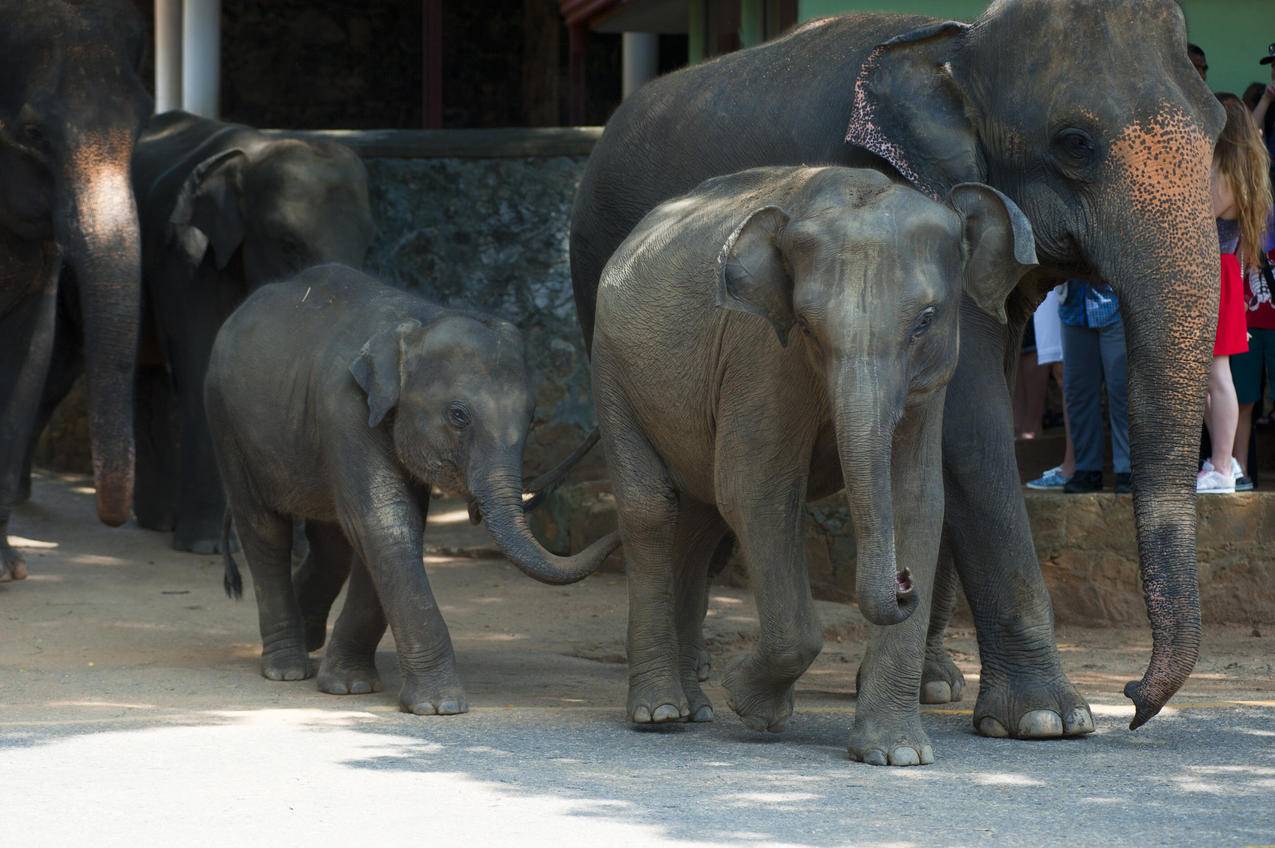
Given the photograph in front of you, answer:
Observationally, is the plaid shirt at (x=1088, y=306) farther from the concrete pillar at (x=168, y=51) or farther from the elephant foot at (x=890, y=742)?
the concrete pillar at (x=168, y=51)

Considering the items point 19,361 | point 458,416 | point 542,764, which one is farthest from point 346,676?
point 19,361

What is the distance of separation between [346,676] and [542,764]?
63.4 inches

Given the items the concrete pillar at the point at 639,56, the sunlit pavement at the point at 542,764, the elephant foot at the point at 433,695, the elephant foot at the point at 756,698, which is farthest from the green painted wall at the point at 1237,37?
the elephant foot at the point at 756,698

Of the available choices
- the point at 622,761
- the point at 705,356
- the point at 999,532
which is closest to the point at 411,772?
the point at 622,761

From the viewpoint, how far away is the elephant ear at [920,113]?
22.8 ft

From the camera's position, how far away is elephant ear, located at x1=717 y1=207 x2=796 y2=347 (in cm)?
610

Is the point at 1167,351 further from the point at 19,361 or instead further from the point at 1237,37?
the point at 19,361

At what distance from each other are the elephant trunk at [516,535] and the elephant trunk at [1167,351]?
169 cm

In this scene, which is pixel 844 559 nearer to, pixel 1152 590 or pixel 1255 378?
pixel 1255 378

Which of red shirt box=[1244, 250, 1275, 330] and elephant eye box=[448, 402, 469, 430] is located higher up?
red shirt box=[1244, 250, 1275, 330]

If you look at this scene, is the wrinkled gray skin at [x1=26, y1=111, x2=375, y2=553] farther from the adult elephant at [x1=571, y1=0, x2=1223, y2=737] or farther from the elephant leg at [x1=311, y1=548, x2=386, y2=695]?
the adult elephant at [x1=571, y1=0, x2=1223, y2=737]

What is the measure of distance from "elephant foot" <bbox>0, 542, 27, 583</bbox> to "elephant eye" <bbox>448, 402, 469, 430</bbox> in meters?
3.82

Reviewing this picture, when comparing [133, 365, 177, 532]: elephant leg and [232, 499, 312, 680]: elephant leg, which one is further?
[133, 365, 177, 532]: elephant leg

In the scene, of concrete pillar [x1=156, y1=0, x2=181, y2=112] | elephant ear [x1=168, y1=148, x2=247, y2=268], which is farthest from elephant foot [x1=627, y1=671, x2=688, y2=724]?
concrete pillar [x1=156, y1=0, x2=181, y2=112]
